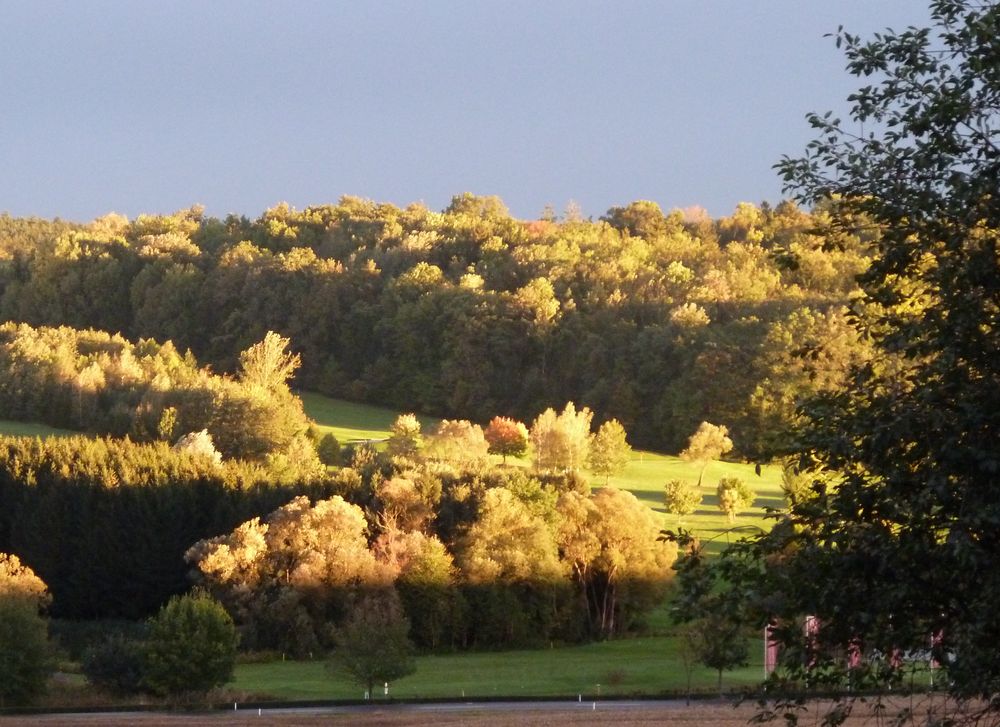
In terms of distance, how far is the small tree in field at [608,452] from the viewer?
70688 mm

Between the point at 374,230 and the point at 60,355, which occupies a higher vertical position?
the point at 374,230

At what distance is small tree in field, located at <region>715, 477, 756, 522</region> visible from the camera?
57.8m

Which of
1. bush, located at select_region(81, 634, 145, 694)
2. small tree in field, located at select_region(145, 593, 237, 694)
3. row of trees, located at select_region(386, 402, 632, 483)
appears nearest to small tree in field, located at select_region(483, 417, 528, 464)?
row of trees, located at select_region(386, 402, 632, 483)

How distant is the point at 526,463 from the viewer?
3034 inches

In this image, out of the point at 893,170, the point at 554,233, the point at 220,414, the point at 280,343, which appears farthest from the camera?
the point at 554,233

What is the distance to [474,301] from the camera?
93750 mm

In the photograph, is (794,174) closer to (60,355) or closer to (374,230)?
(60,355)

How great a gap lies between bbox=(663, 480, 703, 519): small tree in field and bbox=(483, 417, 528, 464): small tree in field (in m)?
17.3

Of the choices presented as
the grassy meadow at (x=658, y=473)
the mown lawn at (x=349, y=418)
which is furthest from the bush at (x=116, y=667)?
the mown lawn at (x=349, y=418)

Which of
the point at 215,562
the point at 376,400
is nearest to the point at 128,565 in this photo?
the point at 215,562

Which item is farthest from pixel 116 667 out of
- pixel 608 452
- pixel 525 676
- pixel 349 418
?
pixel 349 418

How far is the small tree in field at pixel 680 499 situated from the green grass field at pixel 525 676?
1156 centimetres

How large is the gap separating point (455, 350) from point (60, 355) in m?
23.2

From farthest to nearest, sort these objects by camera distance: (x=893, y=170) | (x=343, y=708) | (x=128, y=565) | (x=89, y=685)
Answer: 1. (x=128, y=565)
2. (x=89, y=685)
3. (x=343, y=708)
4. (x=893, y=170)
